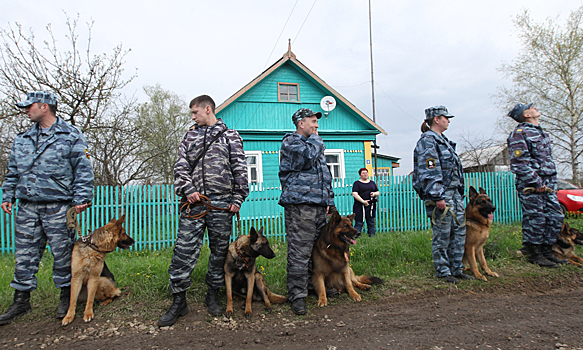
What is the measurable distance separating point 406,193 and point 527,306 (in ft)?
19.5

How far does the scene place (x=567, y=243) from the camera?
4.55 meters

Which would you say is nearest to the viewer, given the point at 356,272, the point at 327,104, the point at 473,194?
the point at 473,194

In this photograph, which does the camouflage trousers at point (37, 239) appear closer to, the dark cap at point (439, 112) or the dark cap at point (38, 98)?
the dark cap at point (38, 98)

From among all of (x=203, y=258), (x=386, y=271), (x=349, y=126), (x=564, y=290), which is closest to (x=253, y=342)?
(x=203, y=258)

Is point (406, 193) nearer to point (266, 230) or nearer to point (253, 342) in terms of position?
point (266, 230)

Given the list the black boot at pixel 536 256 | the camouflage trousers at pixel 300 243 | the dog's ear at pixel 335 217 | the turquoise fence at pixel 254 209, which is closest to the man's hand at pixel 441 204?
the dog's ear at pixel 335 217

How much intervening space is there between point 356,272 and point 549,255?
2944 mm

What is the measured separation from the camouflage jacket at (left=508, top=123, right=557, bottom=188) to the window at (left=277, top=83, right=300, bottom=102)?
9.31m

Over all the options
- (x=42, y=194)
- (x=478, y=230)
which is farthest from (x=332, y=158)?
(x=42, y=194)

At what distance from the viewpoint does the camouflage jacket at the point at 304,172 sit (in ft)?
10.5

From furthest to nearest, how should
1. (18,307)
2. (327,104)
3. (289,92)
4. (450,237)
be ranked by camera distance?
1. (289,92)
2. (327,104)
3. (450,237)
4. (18,307)

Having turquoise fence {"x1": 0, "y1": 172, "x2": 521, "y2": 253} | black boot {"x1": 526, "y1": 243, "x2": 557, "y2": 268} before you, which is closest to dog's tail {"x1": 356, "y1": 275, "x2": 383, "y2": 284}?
black boot {"x1": 526, "y1": 243, "x2": 557, "y2": 268}

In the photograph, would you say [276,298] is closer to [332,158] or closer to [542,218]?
[542,218]

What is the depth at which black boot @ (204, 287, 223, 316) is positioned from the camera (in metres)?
3.02
